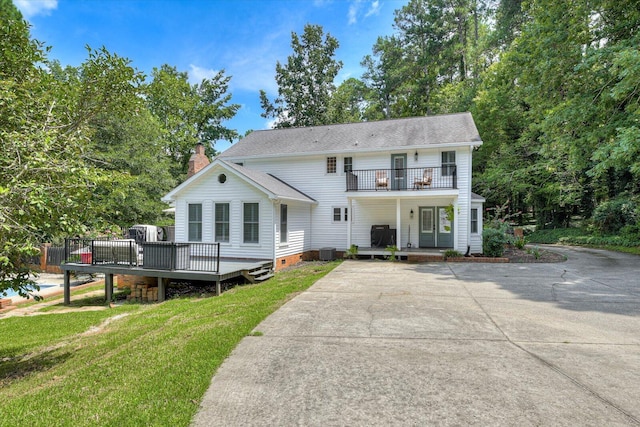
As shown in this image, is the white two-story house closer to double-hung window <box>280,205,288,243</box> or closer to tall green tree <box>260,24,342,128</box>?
double-hung window <box>280,205,288,243</box>

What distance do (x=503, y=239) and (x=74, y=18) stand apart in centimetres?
1780

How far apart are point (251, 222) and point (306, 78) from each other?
2411cm

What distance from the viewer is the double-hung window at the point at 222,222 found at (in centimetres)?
1282

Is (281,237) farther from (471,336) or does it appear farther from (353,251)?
(471,336)

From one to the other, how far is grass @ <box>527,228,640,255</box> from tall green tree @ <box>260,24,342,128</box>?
21668mm

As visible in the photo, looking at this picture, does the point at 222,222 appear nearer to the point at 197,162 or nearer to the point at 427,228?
the point at 197,162

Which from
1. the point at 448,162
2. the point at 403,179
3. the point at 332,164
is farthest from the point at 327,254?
the point at 448,162

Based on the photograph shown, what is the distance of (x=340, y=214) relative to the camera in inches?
593

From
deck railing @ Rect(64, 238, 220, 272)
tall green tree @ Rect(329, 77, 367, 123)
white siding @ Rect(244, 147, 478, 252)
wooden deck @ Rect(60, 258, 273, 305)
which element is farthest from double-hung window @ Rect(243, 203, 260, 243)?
tall green tree @ Rect(329, 77, 367, 123)

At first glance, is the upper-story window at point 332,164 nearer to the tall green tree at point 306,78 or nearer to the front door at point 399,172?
the front door at point 399,172

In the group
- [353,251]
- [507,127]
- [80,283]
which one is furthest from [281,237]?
[507,127]

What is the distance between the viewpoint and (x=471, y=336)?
471 cm

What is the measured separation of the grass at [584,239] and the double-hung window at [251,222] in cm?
1743

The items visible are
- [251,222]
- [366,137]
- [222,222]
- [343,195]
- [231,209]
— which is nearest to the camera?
[251,222]
